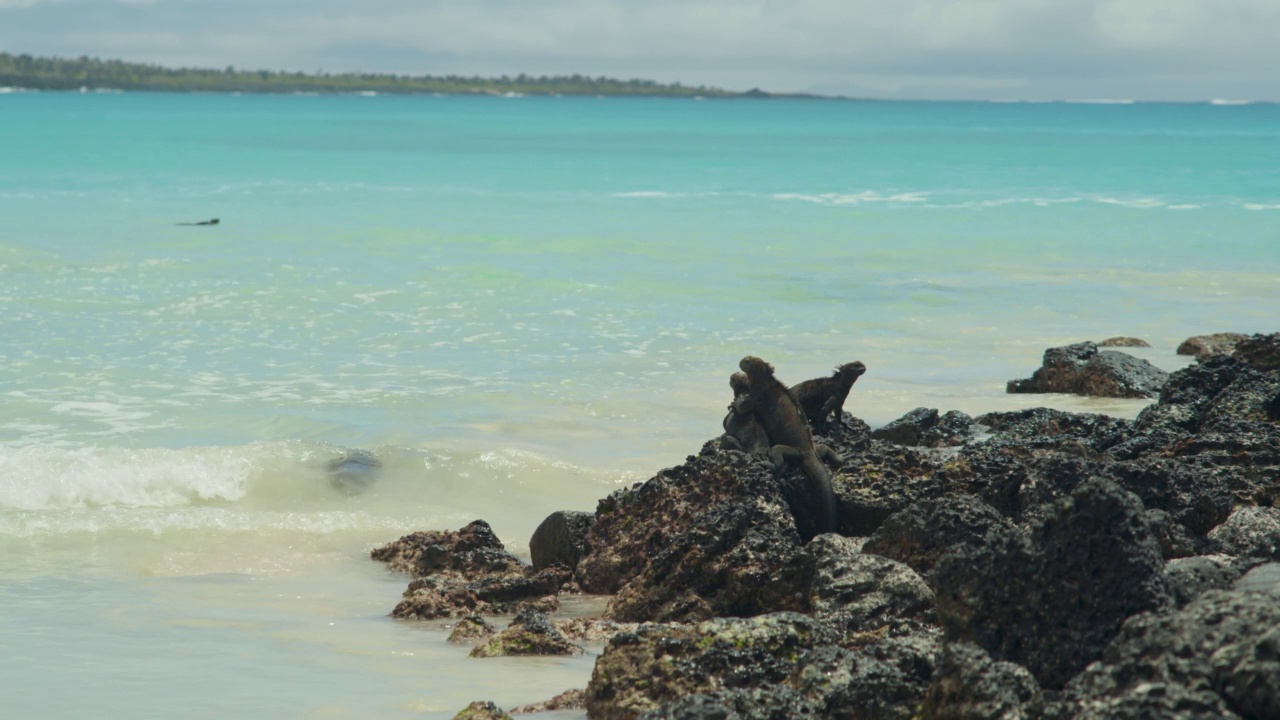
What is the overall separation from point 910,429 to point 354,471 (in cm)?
355

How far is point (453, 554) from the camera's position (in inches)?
272

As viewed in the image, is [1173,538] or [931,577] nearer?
[931,577]

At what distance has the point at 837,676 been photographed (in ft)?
13.5

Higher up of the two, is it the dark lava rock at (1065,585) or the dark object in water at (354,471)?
the dark lava rock at (1065,585)

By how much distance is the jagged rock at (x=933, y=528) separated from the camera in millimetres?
5500

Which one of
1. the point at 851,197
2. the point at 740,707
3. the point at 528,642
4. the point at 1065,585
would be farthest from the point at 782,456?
the point at 851,197

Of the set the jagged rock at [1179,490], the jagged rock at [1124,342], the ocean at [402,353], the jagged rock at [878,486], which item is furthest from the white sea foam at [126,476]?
the jagged rock at [1124,342]

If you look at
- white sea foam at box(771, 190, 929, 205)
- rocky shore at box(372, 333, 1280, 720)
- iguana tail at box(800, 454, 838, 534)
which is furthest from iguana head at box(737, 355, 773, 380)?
white sea foam at box(771, 190, 929, 205)

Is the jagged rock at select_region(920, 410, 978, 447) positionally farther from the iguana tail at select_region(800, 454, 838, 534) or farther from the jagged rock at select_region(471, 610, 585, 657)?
the jagged rock at select_region(471, 610, 585, 657)

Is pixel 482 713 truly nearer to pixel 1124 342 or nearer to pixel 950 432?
pixel 950 432

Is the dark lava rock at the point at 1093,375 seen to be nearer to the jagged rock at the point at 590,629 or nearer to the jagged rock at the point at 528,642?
the jagged rock at the point at 590,629

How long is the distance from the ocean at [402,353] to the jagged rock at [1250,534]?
2475mm

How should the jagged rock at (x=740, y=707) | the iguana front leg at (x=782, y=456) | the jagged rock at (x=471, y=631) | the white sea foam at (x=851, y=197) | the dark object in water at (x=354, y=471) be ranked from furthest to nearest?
the white sea foam at (x=851, y=197)
the dark object in water at (x=354, y=471)
the iguana front leg at (x=782, y=456)
the jagged rock at (x=471, y=631)
the jagged rock at (x=740, y=707)

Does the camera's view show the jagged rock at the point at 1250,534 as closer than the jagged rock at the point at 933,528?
Yes
